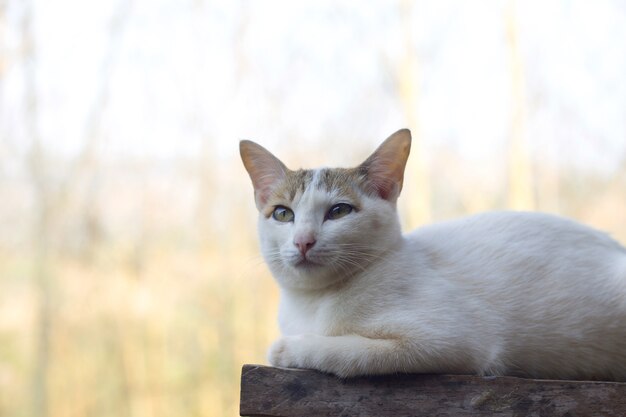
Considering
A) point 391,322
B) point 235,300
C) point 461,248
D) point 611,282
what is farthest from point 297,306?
point 235,300

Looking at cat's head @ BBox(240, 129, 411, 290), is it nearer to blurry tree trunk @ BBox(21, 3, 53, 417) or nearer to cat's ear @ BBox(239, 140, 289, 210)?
cat's ear @ BBox(239, 140, 289, 210)

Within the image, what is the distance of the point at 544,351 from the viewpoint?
989mm

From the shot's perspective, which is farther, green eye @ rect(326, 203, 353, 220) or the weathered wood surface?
green eye @ rect(326, 203, 353, 220)

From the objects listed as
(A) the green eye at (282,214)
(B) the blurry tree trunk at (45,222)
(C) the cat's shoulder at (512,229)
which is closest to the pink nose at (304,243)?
(A) the green eye at (282,214)

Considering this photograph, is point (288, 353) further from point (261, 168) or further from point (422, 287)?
point (261, 168)

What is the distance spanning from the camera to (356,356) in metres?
0.87

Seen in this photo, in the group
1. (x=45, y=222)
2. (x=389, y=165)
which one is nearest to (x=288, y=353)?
(x=389, y=165)

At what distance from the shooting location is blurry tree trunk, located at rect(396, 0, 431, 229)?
9.19 feet

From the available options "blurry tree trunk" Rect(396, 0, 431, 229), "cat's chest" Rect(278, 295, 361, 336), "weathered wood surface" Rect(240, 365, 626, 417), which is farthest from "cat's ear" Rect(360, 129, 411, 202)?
"blurry tree trunk" Rect(396, 0, 431, 229)

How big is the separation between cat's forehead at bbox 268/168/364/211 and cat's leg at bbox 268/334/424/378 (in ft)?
0.86

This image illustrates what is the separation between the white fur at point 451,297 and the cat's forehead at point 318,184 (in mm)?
15

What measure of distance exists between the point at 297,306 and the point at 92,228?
1.74m

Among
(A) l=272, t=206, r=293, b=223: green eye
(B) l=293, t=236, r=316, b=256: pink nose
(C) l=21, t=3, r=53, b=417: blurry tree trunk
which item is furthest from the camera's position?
(C) l=21, t=3, r=53, b=417: blurry tree trunk

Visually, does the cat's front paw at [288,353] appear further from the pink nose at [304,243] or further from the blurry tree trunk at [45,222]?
the blurry tree trunk at [45,222]
